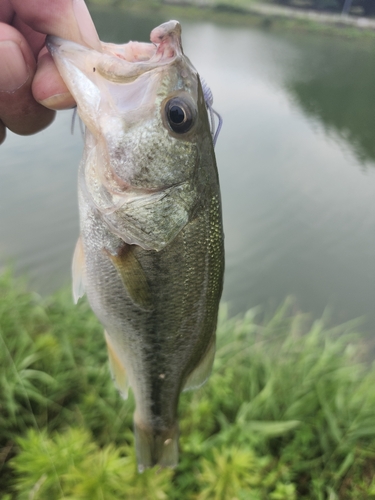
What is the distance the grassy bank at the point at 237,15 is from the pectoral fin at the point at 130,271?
2383cm

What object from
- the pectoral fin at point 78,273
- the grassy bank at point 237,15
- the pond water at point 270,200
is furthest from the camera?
the grassy bank at point 237,15

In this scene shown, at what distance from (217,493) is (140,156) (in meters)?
1.82

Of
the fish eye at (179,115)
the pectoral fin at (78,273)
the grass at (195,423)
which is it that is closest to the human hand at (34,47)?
the fish eye at (179,115)

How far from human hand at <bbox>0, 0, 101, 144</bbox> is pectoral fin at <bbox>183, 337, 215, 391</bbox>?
103 cm

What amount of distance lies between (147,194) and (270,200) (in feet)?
19.6

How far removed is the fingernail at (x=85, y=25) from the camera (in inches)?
43.8

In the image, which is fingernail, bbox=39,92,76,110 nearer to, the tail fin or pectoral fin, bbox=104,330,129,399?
pectoral fin, bbox=104,330,129,399

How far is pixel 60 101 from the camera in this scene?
1190 mm

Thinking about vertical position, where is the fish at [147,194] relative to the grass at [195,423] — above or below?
above

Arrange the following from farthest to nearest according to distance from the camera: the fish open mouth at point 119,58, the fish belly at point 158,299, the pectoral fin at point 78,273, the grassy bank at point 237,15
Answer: the grassy bank at point 237,15
the pectoral fin at point 78,273
the fish belly at point 158,299
the fish open mouth at point 119,58

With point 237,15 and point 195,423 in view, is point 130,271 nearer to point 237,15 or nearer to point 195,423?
point 195,423

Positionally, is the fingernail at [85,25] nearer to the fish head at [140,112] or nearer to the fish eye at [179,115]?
the fish head at [140,112]

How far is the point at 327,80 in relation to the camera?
48.7ft

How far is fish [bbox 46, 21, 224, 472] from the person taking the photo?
1114 millimetres
